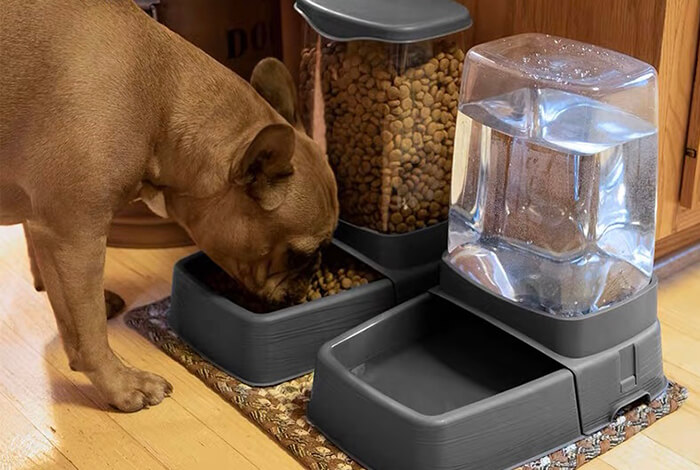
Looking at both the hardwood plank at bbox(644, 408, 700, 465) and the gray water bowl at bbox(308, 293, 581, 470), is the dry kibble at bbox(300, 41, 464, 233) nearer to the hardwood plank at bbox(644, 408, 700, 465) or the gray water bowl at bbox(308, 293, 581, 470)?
the gray water bowl at bbox(308, 293, 581, 470)

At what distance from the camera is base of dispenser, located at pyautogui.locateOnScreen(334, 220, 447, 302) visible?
227cm

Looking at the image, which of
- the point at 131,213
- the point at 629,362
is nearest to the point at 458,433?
the point at 629,362

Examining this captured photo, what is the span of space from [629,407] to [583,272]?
0.96 feet

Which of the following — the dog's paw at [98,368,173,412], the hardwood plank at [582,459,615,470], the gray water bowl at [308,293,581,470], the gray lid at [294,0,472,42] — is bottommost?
the hardwood plank at [582,459,615,470]

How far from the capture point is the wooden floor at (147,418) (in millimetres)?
1909

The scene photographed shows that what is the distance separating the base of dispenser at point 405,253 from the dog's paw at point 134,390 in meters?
0.54

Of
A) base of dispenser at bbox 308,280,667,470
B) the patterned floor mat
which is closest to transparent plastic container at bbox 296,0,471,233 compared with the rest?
base of dispenser at bbox 308,280,667,470

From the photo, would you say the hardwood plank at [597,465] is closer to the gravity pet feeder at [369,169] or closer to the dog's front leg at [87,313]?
the gravity pet feeder at [369,169]

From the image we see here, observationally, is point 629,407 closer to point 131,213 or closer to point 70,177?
point 70,177

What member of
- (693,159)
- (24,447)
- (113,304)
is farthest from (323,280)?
(693,159)

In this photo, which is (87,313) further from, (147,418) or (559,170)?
(559,170)

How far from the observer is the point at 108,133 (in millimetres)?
1865

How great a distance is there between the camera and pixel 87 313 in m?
1.98

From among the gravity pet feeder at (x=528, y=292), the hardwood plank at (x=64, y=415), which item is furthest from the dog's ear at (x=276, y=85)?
the hardwood plank at (x=64, y=415)
